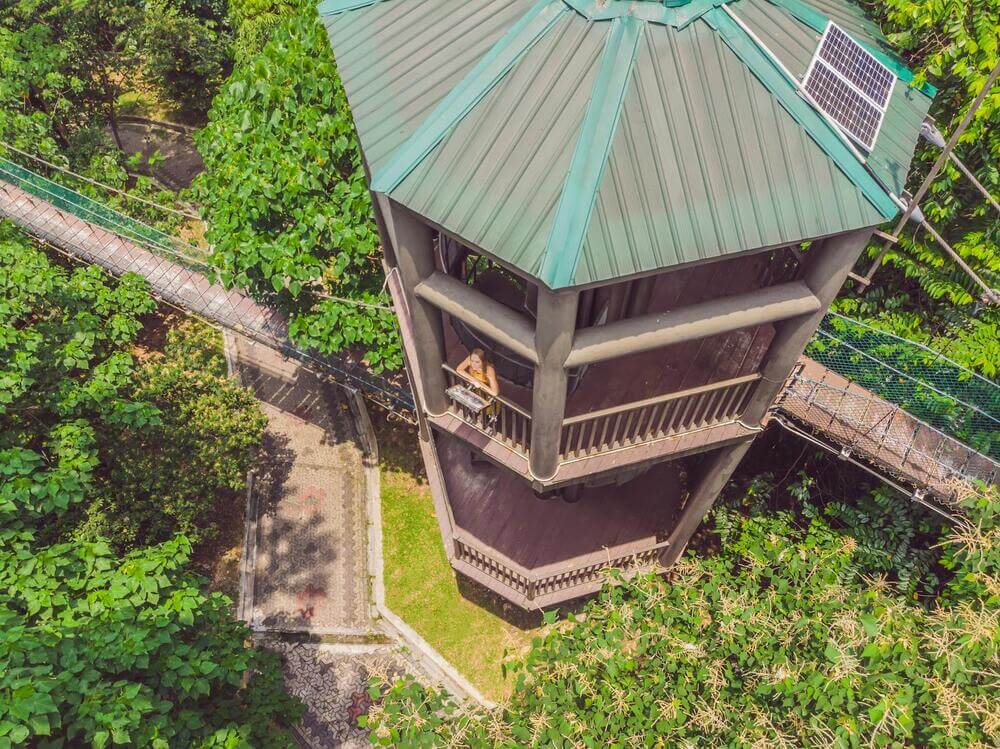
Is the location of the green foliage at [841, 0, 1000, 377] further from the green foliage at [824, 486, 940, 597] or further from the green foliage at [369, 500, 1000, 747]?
the green foliage at [369, 500, 1000, 747]

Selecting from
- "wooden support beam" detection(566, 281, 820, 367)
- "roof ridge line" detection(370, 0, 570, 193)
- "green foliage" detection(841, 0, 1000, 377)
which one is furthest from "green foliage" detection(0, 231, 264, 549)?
"green foliage" detection(841, 0, 1000, 377)

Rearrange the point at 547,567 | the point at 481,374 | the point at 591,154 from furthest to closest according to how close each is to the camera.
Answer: the point at 547,567
the point at 481,374
the point at 591,154

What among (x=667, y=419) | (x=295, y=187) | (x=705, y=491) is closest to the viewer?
(x=667, y=419)

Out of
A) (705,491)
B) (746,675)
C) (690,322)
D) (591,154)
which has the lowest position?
(746,675)

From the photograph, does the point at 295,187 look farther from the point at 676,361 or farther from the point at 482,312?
the point at 676,361

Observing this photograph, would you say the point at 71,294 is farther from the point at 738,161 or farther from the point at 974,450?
the point at 974,450

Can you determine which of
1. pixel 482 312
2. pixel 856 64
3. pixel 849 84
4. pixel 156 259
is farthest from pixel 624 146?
pixel 156 259

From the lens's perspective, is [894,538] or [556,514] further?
[556,514]
